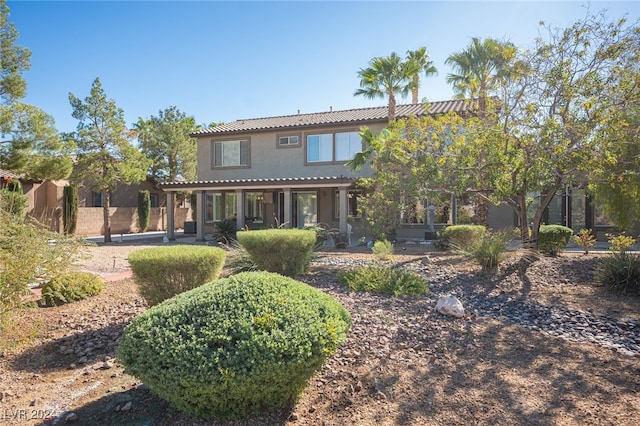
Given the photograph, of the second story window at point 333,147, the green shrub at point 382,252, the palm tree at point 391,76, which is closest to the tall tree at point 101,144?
the second story window at point 333,147

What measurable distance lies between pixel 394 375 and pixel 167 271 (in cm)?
371

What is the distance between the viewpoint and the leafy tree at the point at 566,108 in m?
8.05

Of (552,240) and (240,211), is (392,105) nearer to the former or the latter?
(240,211)

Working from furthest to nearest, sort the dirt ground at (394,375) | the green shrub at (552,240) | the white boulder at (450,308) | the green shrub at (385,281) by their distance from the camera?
the green shrub at (552,240)
the green shrub at (385,281)
the white boulder at (450,308)
the dirt ground at (394,375)

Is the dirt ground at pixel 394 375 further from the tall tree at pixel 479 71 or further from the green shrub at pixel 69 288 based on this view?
the tall tree at pixel 479 71

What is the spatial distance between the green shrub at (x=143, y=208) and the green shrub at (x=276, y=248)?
23381mm

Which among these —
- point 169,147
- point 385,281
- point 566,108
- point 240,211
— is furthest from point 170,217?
point 566,108

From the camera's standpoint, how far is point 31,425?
3482 mm

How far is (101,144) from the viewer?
64.4ft

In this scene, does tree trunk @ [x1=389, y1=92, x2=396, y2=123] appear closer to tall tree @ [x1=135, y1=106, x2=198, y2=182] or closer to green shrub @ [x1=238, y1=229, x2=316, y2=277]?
green shrub @ [x1=238, y1=229, x2=316, y2=277]

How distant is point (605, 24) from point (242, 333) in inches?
377

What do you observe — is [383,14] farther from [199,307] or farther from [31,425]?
[31,425]

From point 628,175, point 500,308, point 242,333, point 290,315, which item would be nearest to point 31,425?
point 242,333

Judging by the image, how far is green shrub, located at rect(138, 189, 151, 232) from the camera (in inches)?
1149
